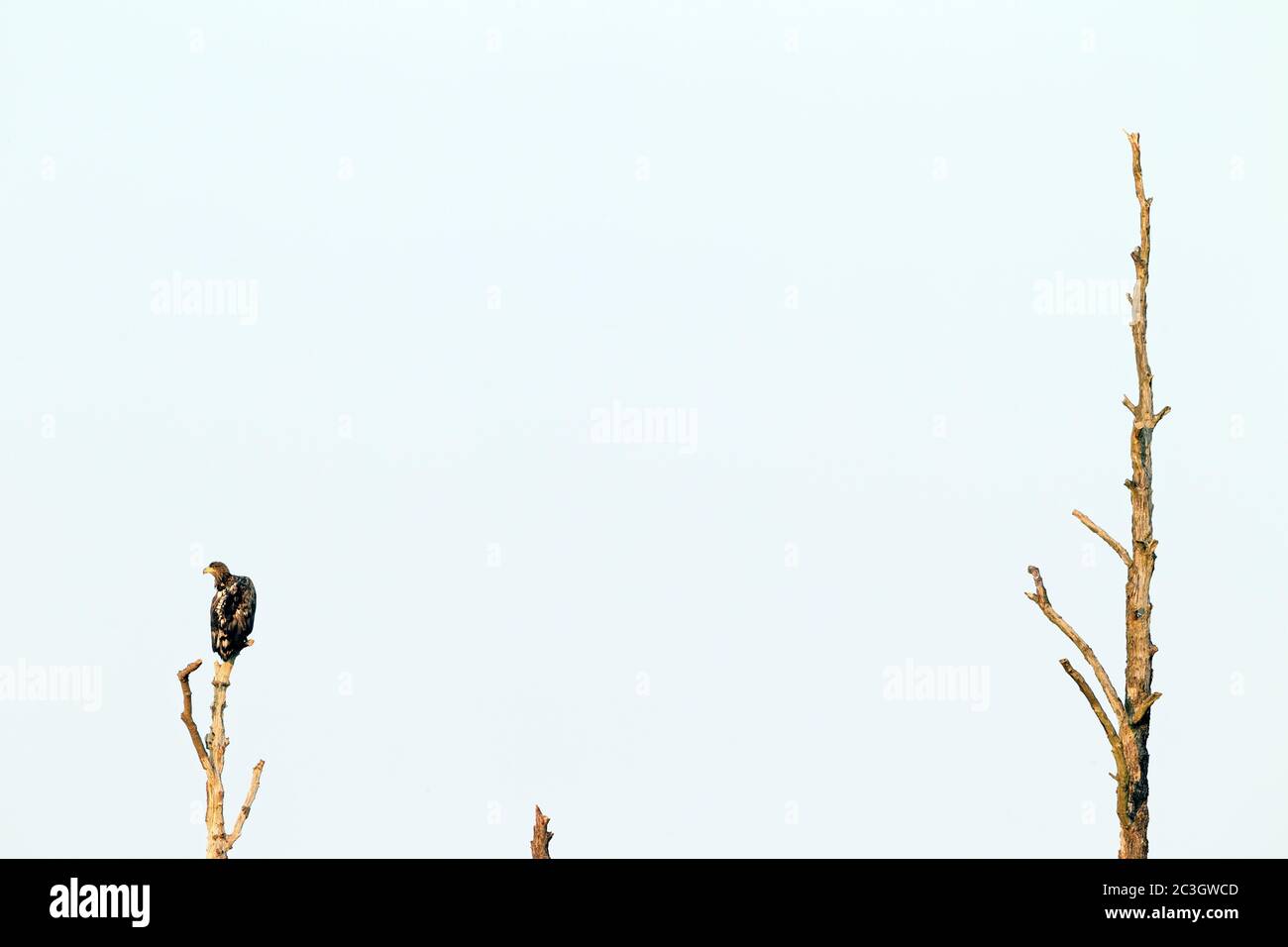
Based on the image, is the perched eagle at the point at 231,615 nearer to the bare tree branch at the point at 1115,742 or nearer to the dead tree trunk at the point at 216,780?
the dead tree trunk at the point at 216,780

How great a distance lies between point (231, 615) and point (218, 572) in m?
0.86

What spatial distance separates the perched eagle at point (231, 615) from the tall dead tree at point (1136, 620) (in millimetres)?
6300

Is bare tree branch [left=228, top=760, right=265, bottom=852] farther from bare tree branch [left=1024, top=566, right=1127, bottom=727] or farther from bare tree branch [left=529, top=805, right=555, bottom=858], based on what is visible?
bare tree branch [left=1024, top=566, right=1127, bottom=727]

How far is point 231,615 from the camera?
44.0ft

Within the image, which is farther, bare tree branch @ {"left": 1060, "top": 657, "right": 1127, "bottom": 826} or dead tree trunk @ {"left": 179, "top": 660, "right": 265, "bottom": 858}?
dead tree trunk @ {"left": 179, "top": 660, "right": 265, "bottom": 858}

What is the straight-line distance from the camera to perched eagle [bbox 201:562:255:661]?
13.3 meters

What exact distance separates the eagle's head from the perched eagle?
0.04 metres

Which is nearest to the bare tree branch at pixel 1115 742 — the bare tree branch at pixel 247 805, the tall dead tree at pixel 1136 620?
the tall dead tree at pixel 1136 620

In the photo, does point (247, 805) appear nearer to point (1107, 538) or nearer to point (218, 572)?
point (218, 572)

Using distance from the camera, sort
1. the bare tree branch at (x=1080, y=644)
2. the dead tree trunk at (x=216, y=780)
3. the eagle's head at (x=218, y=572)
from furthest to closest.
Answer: the eagle's head at (x=218, y=572), the dead tree trunk at (x=216, y=780), the bare tree branch at (x=1080, y=644)

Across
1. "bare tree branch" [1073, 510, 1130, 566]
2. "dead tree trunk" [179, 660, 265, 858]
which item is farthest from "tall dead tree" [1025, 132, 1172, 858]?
"dead tree trunk" [179, 660, 265, 858]

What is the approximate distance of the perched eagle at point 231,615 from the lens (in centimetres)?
1326
